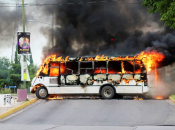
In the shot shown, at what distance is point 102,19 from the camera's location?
25.3 metres

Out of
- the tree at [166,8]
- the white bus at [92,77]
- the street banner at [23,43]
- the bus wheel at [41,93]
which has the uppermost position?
the tree at [166,8]

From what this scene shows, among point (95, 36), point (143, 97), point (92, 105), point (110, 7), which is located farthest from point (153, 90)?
point (110, 7)

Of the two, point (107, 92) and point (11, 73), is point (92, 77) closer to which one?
point (107, 92)

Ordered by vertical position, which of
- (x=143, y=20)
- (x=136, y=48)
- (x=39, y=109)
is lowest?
(x=39, y=109)

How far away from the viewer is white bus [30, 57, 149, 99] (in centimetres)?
1722

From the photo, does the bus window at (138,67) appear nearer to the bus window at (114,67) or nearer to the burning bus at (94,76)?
the burning bus at (94,76)

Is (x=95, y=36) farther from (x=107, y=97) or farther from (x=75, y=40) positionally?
(x=107, y=97)

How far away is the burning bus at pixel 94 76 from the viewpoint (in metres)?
17.2

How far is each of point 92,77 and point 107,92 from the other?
3.66ft

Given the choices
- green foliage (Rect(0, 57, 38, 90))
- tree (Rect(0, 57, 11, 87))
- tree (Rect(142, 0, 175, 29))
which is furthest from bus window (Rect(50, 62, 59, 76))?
tree (Rect(0, 57, 11, 87))

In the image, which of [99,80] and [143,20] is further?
[143,20]

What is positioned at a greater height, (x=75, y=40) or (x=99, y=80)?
(x=75, y=40)

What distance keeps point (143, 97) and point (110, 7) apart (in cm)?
994

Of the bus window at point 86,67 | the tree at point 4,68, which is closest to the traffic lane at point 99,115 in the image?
the bus window at point 86,67
